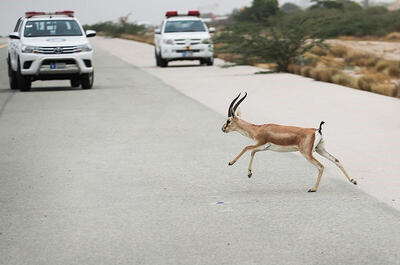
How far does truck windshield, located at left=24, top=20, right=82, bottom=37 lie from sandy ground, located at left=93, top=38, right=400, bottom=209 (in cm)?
291

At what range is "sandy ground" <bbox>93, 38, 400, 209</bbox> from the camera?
10.6 m

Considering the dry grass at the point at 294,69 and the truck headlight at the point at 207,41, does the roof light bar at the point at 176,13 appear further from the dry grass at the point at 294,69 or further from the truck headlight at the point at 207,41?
the dry grass at the point at 294,69

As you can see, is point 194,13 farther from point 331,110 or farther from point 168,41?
point 331,110

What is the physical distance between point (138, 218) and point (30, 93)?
15.4m

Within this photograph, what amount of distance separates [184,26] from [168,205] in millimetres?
26312

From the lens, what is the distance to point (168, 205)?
28.4 ft

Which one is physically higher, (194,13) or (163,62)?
(194,13)

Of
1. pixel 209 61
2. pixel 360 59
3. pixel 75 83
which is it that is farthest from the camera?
pixel 360 59

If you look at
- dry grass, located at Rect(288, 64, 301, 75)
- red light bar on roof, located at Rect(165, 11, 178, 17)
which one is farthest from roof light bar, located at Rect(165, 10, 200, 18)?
dry grass, located at Rect(288, 64, 301, 75)

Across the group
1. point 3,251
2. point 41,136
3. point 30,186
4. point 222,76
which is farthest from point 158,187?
point 222,76

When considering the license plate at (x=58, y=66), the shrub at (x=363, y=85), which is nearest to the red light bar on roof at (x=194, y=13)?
the shrub at (x=363, y=85)

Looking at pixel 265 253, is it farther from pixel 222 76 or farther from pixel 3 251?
pixel 222 76

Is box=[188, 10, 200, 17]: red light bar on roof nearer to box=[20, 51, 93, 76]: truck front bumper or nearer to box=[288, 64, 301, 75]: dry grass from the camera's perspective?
box=[288, 64, 301, 75]: dry grass

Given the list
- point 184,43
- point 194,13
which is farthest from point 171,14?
point 184,43
